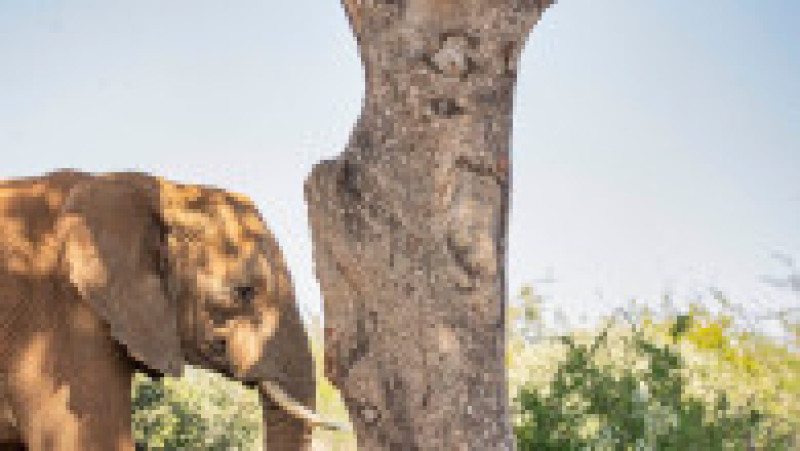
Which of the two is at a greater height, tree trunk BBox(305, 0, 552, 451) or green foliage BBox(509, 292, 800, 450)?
tree trunk BBox(305, 0, 552, 451)

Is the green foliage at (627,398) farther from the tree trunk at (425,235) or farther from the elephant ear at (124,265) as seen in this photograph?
the elephant ear at (124,265)

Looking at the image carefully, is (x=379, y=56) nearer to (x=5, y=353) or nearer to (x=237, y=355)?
(x=237, y=355)

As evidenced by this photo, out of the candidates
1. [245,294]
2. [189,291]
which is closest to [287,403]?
[245,294]

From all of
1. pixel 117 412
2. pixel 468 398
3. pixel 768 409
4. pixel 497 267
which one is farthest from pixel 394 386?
pixel 768 409

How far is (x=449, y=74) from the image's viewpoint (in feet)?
19.8

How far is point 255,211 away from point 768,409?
4.40m

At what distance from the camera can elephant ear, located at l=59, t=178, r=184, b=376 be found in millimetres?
6773

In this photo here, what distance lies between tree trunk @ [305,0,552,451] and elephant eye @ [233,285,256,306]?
812 mm

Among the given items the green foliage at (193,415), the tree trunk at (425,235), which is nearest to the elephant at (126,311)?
the tree trunk at (425,235)

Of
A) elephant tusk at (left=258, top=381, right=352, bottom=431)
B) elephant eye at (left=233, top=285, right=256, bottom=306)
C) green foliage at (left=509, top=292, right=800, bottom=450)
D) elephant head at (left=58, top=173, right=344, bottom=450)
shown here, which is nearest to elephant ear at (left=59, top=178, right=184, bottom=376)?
elephant head at (left=58, top=173, right=344, bottom=450)

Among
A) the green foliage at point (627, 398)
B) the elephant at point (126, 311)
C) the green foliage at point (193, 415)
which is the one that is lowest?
the green foliage at point (193, 415)

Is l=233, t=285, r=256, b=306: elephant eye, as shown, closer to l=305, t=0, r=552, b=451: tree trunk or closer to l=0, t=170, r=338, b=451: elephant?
l=0, t=170, r=338, b=451: elephant

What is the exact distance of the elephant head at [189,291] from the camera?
681 cm

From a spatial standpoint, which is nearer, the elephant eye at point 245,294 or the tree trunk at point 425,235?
the tree trunk at point 425,235
